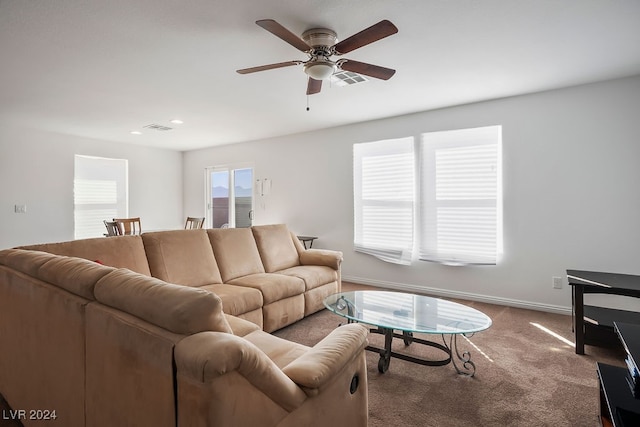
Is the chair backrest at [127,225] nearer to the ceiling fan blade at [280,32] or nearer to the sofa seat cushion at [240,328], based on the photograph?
the sofa seat cushion at [240,328]

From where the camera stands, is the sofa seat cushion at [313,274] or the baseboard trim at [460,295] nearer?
the sofa seat cushion at [313,274]

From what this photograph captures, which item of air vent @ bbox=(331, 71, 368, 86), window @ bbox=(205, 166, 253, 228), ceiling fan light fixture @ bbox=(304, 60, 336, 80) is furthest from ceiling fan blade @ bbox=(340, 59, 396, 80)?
window @ bbox=(205, 166, 253, 228)

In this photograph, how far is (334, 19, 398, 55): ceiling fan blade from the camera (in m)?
1.86

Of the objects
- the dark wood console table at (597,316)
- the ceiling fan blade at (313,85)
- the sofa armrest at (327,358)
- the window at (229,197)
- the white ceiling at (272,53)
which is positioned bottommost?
the dark wood console table at (597,316)

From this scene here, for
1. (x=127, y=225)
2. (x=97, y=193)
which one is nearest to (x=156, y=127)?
(x=127, y=225)

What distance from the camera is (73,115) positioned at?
4.39 m

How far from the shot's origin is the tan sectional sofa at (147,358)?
90cm

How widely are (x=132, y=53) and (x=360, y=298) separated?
2835mm

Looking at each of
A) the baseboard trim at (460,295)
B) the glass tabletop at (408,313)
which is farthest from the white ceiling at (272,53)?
the baseboard trim at (460,295)

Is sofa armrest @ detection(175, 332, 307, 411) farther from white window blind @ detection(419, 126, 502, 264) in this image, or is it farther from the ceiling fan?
white window blind @ detection(419, 126, 502, 264)

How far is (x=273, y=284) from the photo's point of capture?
2.92 m

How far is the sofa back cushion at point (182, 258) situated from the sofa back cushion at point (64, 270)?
970 mm

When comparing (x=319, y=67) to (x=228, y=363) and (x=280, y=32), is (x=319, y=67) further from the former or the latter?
(x=228, y=363)

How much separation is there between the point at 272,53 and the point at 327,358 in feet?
7.97
